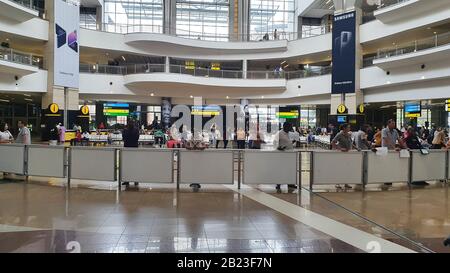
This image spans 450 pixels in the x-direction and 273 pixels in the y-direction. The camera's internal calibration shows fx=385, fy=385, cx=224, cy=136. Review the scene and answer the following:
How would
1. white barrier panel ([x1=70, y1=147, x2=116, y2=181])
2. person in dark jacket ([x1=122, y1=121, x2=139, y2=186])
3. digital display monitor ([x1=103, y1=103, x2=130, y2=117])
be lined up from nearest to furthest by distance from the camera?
white barrier panel ([x1=70, y1=147, x2=116, y2=181]) < person in dark jacket ([x1=122, y1=121, x2=139, y2=186]) < digital display monitor ([x1=103, y1=103, x2=130, y2=117])

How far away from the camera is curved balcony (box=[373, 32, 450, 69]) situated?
73.7 ft

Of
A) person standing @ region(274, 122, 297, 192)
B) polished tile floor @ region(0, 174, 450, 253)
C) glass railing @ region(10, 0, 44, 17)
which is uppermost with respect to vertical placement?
glass railing @ region(10, 0, 44, 17)

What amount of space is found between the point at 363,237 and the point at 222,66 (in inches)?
1572

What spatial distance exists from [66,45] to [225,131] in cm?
1396

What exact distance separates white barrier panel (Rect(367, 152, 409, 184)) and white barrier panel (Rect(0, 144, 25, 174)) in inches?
380

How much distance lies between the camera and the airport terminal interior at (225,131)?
6242 mm

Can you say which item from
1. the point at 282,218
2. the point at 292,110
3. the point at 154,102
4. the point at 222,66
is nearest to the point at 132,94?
the point at 154,102

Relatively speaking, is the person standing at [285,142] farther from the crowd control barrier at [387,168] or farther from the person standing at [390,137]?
the person standing at [390,137]

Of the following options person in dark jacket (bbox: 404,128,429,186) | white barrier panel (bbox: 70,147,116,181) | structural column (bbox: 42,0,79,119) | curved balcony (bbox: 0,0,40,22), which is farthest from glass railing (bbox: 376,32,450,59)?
curved balcony (bbox: 0,0,40,22)

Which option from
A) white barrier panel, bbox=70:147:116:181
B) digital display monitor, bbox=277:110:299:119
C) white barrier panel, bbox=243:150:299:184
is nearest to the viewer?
white barrier panel, bbox=243:150:299:184

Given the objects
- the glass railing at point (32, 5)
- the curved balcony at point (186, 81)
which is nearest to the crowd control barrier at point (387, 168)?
the curved balcony at point (186, 81)

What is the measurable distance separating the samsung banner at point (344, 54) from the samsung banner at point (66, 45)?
2079 centimetres

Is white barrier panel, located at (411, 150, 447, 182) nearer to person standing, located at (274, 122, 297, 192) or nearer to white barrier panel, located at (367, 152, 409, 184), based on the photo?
white barrier panel, located at (367, 152, 409, 184)
